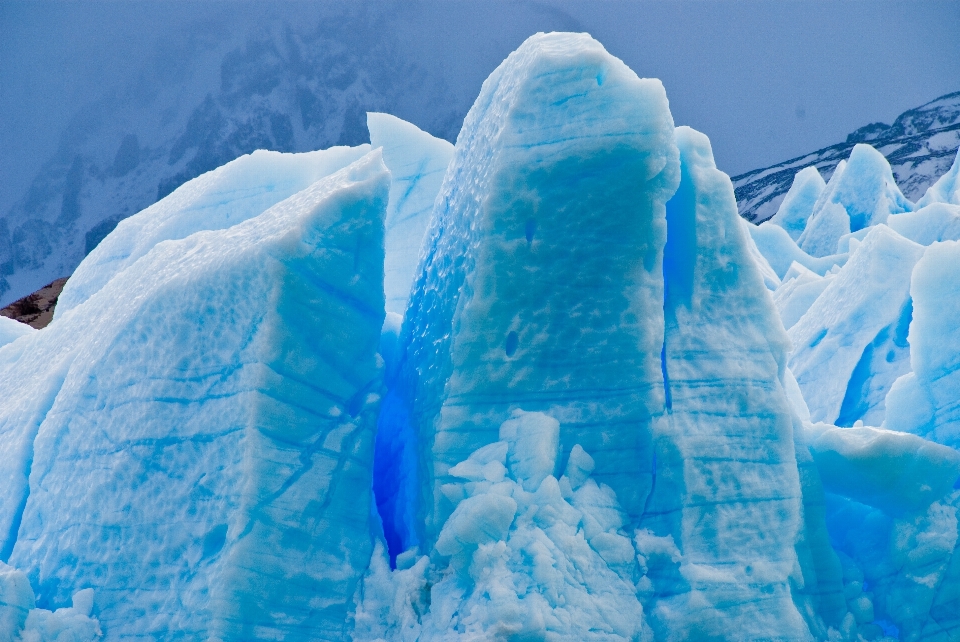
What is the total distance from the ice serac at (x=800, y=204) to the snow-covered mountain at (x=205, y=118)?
972cm

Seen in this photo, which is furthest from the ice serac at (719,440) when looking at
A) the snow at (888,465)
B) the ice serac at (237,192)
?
the ice serac at (237,192)

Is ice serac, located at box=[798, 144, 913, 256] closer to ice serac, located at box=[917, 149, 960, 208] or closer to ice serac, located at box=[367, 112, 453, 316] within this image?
ice serac, located at box=[917, 149, 960, 208]

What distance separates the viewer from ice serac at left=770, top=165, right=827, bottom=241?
48.1 ft

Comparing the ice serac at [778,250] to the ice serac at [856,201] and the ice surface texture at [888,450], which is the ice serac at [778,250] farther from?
the ice surface texture at [888,450]

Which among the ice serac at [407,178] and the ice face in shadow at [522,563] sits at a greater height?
the ice serac at [407,178]

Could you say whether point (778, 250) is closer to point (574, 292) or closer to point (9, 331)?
point (574, 292)

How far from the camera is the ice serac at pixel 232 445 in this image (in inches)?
125

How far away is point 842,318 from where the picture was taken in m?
6.00

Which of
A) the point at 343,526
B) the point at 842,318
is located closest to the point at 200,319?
the point at 343,526

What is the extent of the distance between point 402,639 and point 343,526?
21.3 inches

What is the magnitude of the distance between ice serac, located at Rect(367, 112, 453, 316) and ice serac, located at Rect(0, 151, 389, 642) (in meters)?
1.91

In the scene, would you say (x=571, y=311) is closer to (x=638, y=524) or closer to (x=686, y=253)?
(x=686, y=253)

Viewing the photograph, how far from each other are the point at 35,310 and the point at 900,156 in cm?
1883

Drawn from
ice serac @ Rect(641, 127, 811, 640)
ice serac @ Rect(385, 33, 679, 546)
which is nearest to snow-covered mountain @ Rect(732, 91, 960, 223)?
ice serac @ Rect(641, 127, 811, 640)
